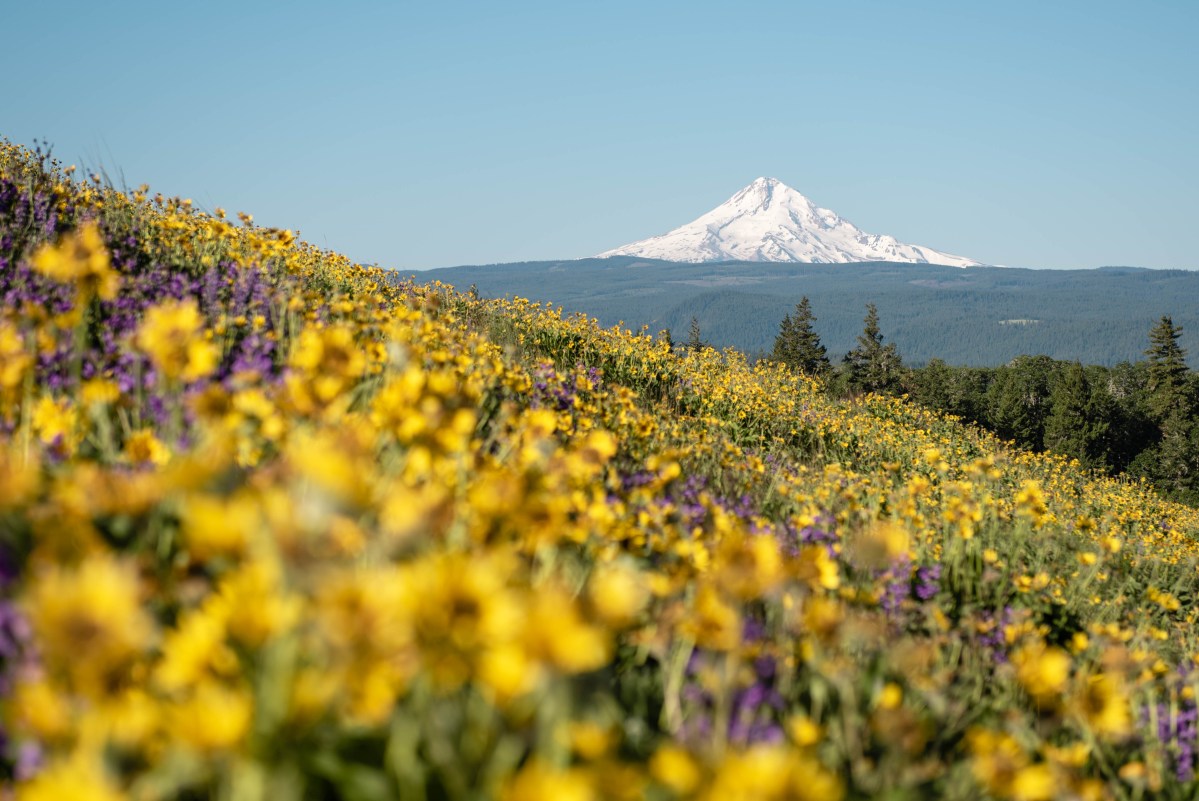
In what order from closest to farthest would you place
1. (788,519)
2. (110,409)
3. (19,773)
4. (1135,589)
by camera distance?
(19,773)
(110,409)
(788,519)
(1135,589)

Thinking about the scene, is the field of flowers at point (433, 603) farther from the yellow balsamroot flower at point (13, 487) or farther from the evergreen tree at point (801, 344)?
the evergreen tree at point (801, 344)

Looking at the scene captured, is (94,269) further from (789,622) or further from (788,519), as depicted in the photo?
(788,519)

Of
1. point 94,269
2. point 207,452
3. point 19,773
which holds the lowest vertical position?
point 19,773

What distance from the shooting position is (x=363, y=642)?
3.98 ft

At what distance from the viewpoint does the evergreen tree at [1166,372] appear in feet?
246

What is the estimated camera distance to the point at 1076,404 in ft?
234

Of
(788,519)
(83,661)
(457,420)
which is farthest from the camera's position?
(788,519)

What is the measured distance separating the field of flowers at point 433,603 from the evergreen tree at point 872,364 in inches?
2610

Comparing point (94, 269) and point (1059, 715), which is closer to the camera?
point (94, 269)

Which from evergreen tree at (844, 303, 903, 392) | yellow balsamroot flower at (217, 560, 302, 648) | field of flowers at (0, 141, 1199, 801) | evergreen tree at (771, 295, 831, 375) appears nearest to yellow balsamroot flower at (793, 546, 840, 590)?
field of flowers at (0, 141, 1199, 801)

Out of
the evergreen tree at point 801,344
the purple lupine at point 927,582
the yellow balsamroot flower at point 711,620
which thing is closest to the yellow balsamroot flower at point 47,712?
the yellow balsamroot flower at point 711,620

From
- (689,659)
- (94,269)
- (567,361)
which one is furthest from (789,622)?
(567,361)

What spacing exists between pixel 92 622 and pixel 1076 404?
3235 inches

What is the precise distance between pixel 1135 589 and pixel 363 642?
25.7ft
